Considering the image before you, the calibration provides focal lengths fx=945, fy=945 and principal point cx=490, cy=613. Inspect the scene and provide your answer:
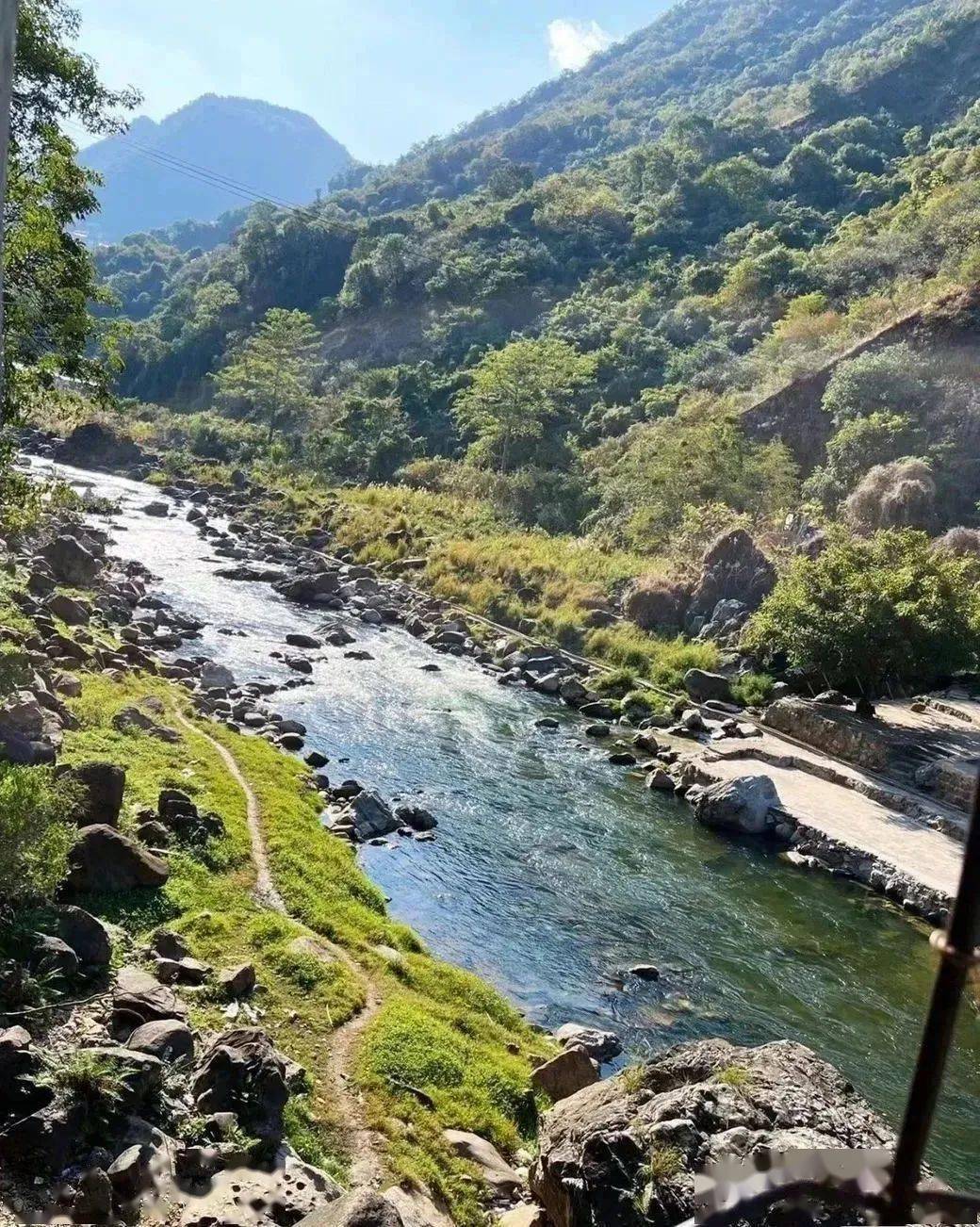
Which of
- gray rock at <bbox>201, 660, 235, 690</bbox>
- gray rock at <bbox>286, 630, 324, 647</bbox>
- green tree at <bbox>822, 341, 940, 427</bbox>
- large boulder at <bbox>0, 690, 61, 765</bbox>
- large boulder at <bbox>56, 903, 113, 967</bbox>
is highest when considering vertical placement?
green tree at <bbox>822, 341, 940, 427</bbox>

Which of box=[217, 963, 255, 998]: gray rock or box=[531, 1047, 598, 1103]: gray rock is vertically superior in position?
box=[217, 963, 255, 998]: gray rock

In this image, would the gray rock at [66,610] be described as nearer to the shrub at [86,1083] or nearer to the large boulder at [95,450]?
the shrub at [86,1083]

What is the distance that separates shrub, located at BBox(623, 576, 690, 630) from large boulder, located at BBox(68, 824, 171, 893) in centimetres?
2260

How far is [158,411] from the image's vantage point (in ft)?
241

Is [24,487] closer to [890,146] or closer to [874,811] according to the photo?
[874,811]

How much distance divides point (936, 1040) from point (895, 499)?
117 ft

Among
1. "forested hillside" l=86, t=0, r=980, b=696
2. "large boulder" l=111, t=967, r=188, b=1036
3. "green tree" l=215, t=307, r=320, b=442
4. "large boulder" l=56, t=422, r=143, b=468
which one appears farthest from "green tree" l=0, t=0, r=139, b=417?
"green tree" l=215, t=307, r=320, b=442

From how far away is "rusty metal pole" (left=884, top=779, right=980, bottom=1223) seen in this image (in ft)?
4.84

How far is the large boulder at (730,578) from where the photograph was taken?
3052 cm

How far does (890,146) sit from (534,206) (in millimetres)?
32152

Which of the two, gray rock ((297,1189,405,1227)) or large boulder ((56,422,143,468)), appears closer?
gray rock ((297,1189,405,1227))

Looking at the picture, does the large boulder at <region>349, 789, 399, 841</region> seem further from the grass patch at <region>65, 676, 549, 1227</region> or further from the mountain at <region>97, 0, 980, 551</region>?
the mountain at <region>97, 0, 980, 551</region>

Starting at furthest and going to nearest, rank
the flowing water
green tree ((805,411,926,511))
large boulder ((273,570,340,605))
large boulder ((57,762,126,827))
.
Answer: green tree ((805,411,926,511)) → large boulder ((273,570,340,605)) → the flowing water → large boulder ((57,762,126,827))

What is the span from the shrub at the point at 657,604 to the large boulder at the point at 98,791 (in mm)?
22252
